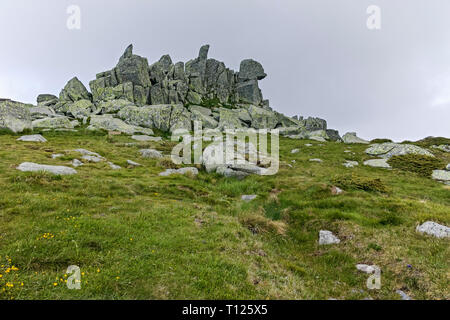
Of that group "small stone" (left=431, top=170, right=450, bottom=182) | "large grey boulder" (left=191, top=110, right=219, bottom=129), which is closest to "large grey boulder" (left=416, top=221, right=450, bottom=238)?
"small stone" (left=431, top=170, right=450, bottom=182)

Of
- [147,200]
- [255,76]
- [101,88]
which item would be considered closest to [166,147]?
[147,200]

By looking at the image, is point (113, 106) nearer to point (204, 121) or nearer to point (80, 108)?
point (80, 108)

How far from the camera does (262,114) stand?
311ft

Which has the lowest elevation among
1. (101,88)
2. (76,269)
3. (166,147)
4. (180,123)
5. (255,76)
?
(76,269)

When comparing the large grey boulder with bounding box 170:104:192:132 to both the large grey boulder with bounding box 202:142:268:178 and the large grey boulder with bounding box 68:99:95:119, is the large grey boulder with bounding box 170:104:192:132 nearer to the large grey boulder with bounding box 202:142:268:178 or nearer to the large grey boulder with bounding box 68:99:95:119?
the large grey boulder with bounding box 68:99:95:119

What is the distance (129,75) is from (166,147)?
63.4 metres

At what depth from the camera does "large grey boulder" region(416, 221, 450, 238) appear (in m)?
10.3

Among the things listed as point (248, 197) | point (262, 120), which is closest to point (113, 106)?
point (262, 120)

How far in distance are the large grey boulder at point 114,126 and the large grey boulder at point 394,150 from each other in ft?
162

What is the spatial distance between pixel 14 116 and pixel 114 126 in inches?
728

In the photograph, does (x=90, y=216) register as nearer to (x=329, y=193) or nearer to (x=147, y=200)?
(x=147, y=200)

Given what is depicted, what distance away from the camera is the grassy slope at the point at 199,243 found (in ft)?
22.6

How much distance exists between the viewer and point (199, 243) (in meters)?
9.78

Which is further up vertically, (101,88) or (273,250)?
(101,88)
